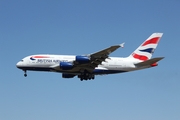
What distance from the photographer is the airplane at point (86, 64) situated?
2115 inches

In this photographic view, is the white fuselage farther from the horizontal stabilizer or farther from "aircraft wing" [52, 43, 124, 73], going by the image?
the horizontal stabilizer

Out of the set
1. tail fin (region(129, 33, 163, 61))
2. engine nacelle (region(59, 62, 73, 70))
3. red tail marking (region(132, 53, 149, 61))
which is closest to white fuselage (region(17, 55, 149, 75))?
engine nacelle (region(59, 62, 73, 70))

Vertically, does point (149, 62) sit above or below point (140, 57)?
below

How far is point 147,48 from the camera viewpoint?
61.9m

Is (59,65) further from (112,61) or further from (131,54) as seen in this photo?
Result: (131,54)

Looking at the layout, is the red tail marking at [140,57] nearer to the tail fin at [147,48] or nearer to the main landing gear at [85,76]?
the tail fin at [147,48]

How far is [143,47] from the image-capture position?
62.1 meters

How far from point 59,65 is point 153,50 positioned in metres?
16.7

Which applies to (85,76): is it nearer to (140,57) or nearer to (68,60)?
(68,60)

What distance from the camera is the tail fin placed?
6056 cm

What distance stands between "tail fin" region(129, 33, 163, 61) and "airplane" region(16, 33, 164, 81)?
67 centimetres

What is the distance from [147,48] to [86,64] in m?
12.6

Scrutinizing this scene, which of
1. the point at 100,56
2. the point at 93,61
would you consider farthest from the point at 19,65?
the point at 100,56

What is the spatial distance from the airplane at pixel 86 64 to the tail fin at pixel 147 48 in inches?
26.6
